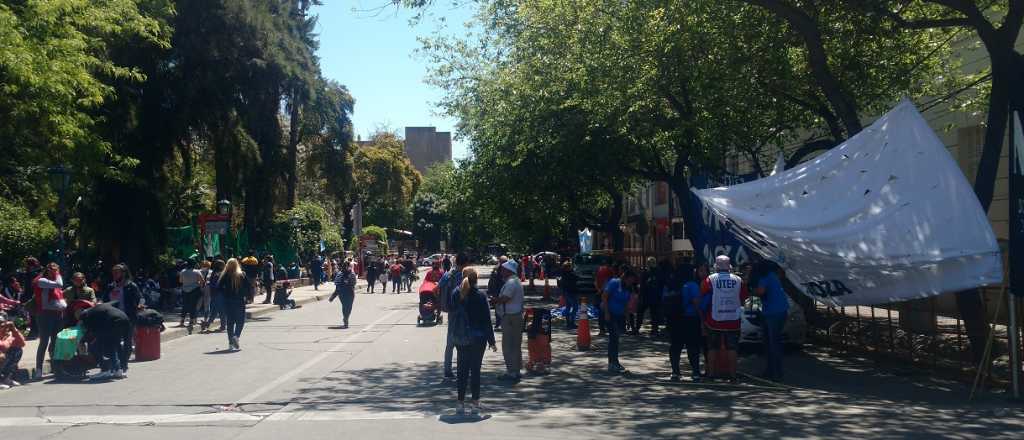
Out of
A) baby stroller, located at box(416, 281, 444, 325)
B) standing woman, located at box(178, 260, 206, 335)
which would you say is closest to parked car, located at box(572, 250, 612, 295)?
baby stroller, located at box(416, 281, 444, 325)

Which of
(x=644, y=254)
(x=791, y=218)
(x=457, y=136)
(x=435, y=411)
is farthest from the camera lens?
(x=457, y=136)

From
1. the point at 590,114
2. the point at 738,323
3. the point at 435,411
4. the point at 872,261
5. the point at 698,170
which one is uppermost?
→ the point at 590,114

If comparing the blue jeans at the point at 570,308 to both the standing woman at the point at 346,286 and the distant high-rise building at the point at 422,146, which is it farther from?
the distant high-rise building at the point at 422,146

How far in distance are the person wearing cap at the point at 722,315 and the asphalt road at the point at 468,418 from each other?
0.40 m

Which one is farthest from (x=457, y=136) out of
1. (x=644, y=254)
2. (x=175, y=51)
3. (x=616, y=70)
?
(x=616, y=70)

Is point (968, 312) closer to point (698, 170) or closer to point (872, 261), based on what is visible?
point (872, 261)

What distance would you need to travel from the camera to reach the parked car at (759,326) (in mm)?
15367

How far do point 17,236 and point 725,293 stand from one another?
21.0 metres

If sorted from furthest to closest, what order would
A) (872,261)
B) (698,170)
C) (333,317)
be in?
(333,317)
(698,170)
(872,261)

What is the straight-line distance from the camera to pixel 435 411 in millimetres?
10445

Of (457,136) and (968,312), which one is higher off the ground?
(457,136)

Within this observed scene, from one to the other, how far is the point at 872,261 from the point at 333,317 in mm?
17286

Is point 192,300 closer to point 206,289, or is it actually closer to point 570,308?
point 206,289

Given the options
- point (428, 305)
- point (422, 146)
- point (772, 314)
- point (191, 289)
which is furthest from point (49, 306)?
point (422, 146)
